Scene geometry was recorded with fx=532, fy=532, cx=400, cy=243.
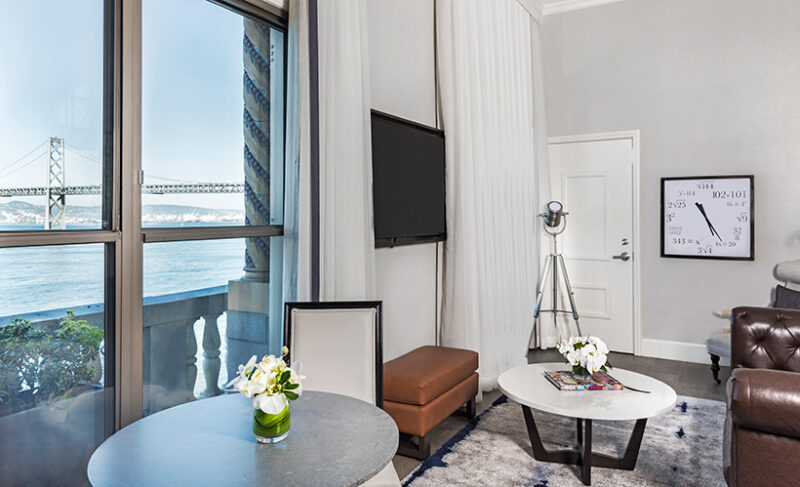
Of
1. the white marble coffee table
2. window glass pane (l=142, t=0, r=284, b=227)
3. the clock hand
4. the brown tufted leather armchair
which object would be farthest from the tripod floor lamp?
the brown tufted leather armchair

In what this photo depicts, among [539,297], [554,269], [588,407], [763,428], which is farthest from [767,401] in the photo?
[554,269]

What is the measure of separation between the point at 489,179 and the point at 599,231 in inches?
64.6

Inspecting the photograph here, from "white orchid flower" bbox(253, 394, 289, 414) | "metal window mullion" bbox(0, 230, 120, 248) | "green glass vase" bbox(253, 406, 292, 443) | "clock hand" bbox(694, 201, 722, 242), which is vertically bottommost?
"green glass vase" bbox(253, 406, 292, 443)

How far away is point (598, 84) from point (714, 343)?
257 centimetres

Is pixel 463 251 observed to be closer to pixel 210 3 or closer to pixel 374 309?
pixel 374 309

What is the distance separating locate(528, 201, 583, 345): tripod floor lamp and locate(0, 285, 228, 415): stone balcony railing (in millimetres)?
3382

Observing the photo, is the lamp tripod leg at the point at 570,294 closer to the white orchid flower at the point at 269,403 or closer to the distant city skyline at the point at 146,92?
the distant city skyline at the point at 146,92

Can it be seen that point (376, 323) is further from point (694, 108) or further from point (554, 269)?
point (694, 108)

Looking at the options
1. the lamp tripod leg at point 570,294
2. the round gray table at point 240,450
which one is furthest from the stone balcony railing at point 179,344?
the lamp tripod leg at point 570,294

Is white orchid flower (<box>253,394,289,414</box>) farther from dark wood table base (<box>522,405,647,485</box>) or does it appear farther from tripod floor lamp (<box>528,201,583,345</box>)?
tripod floor lamp (<box>528,201,583,345</box>)

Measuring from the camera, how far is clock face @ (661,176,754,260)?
447 cm

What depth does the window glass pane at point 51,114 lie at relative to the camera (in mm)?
1703

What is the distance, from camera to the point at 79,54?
1.90m

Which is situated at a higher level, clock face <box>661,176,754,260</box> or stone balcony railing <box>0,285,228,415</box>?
clock face <box>661,176,754,260</box>
